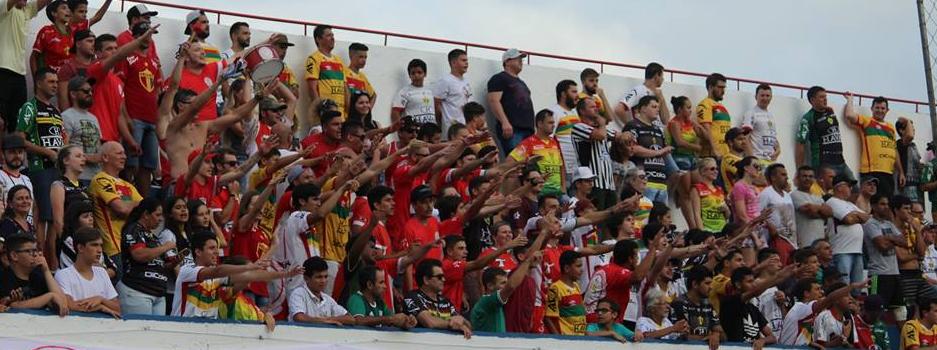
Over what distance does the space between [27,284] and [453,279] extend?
166 inches

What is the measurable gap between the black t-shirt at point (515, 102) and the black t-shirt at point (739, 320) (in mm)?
4165

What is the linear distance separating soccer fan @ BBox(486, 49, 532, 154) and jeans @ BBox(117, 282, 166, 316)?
7017 millimetres

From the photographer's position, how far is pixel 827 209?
66.6 feet

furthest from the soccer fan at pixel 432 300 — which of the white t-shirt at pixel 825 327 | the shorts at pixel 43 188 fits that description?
the white t-shirt at pixel 825 327

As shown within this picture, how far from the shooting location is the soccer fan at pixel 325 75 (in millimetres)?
18469

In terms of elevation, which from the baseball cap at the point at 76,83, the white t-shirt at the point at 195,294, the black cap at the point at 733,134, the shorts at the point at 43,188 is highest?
the black cap at the point at 733,134

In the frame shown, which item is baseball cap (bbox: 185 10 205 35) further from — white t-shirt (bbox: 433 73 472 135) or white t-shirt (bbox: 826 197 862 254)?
white t-shirt (bbox: 826 197 862 254)

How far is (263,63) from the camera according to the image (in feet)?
54.0

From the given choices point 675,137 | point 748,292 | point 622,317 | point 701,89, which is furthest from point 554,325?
point 701,89

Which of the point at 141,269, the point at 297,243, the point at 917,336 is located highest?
the point at 297,243

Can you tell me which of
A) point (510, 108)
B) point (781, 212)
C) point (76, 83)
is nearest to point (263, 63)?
point (76, 83)

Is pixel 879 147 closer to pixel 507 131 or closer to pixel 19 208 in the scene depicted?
pixel 507 131

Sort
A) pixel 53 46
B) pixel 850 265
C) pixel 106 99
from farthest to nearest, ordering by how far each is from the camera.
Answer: pixel 850 265 → pixel 53 46 → pixel 106 99

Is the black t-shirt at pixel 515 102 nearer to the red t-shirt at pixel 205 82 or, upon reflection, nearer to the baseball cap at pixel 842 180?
the red t-shirt at pixel 205 82
